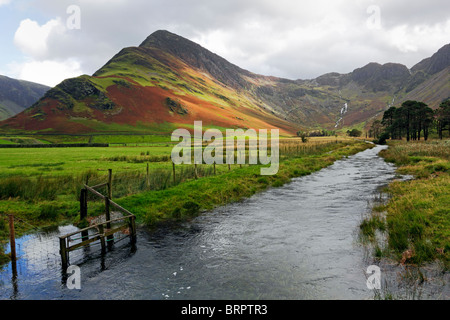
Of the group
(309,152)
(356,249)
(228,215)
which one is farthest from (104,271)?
(309,152)

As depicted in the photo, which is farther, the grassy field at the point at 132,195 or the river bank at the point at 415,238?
the grassy field at the point at 132,195

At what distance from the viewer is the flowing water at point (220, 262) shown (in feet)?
32.3

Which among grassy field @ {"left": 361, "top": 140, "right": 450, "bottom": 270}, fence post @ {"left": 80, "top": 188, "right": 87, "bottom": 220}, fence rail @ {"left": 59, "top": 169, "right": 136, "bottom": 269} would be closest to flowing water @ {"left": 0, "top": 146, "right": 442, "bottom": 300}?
fence rail @ {"left": 59, "top": 169, "right": 136, "bottom": 269}

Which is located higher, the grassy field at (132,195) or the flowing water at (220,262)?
the grassy field at (132,195)

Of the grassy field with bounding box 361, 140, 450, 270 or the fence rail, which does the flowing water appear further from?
the grassy field with bounding box 361, 140, 450, 270

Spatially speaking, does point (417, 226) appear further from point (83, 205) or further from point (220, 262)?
point (83, 205)

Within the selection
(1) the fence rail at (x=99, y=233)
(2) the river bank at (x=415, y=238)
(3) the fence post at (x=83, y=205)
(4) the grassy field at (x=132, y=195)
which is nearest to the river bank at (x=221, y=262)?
(1) the fence rail at (x=99, y=233)

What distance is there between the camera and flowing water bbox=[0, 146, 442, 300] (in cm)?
984

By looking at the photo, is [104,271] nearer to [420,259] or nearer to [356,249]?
[356,249]

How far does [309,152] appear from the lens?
2319 inches

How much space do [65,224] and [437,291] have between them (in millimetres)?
18759

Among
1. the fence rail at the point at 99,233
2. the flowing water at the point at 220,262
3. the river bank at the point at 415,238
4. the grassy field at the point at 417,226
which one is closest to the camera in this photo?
the river bank at the point at 415,238

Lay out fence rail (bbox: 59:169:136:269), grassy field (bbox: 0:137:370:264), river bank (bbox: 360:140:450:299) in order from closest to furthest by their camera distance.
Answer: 1. river bank (bbox: 360:140:450:299)
2. fence rail (bbox: 59:169:136:269)
3. grassy field (bbox: 0:137:370:264)

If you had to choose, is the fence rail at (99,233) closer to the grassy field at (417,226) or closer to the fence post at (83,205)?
the fence post at (83,205)
